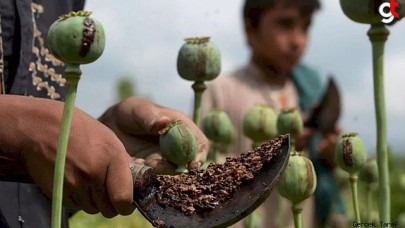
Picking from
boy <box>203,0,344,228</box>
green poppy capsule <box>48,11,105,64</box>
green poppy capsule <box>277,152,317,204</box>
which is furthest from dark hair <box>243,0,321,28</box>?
green poppy capsule <box>48,11,105,64</box>

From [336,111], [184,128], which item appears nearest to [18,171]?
[184,128]

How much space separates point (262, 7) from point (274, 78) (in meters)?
0.15

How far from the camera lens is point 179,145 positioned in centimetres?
71

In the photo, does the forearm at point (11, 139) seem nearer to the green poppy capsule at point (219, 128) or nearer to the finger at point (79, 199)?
the finger at point (79, 199)

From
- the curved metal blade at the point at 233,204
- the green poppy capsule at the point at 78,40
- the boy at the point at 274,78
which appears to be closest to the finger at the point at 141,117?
the curved metal blade at the point at 233,204

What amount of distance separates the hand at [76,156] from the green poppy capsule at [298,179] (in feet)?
0.42

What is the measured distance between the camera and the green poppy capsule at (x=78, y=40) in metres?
0.53

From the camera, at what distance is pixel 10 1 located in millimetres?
903

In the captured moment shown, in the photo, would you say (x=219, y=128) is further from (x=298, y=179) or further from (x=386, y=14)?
(x=386, y=14)

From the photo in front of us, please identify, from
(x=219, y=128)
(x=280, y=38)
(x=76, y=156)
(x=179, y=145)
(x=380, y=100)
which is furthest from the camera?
(x=280, y=38)

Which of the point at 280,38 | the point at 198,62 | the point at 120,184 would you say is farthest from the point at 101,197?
the point at 280,38

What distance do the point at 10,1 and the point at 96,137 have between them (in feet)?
1.11

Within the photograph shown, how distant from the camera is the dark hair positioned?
2027 mm

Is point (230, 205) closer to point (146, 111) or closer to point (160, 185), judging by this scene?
point (160, 185)
